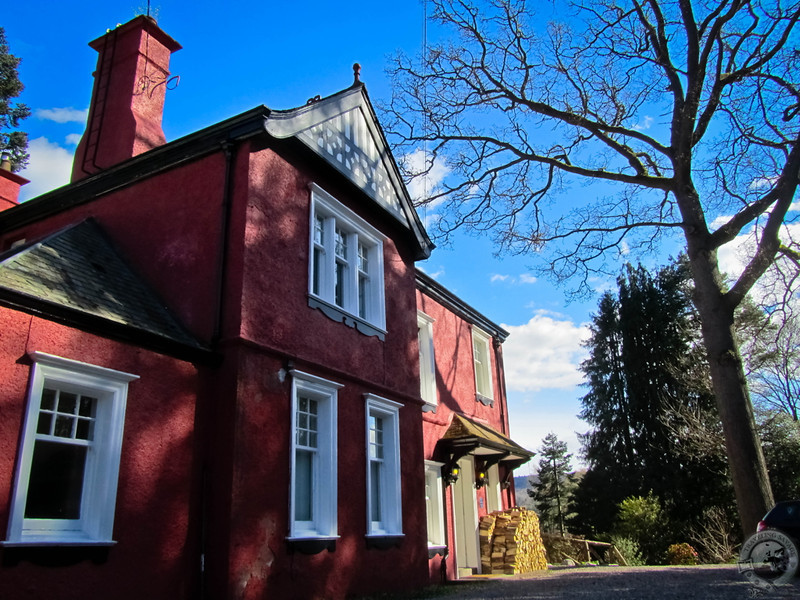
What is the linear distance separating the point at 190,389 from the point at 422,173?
8.23 meters

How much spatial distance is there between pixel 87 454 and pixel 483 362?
1404 cm

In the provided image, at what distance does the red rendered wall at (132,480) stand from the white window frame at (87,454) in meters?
0.09

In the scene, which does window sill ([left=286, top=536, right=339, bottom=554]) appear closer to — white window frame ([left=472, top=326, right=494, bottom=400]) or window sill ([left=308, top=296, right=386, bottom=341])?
window sill ([left=308, top=296, right=386, bottom=341])

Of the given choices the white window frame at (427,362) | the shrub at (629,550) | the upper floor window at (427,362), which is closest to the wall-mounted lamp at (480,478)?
the white window frame at (427,362)

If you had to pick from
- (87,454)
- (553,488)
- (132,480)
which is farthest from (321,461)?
(553,488)

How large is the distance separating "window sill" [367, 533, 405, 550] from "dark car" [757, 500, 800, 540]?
5.89m

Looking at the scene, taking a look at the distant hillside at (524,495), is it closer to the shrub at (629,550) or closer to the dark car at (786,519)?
the shrub at (629,550)

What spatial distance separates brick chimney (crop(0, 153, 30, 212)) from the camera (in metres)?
13.0

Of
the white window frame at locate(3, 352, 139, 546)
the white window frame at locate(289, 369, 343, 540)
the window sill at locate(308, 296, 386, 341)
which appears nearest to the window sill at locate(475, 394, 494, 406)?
the window sill at locate(308, 296, 386, 341)

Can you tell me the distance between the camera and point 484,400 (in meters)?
18.7

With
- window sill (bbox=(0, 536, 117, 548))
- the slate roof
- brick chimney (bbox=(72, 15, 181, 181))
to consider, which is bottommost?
window sill (bbox=(0, 536, 117, 548))

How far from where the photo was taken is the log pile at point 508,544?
1516cm

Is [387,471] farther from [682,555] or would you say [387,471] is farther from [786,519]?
[682,555]

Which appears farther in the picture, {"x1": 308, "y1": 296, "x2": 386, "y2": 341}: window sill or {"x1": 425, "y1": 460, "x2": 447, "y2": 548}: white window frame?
{"x1": 425, "y1": 460, "x2": 447, "y2": 548}: white window frame
